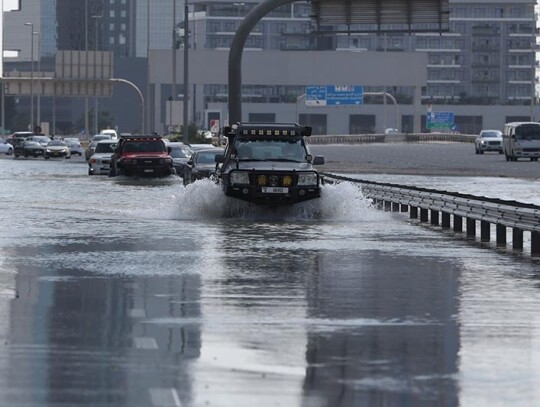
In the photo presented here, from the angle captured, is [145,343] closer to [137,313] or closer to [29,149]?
[137,313]

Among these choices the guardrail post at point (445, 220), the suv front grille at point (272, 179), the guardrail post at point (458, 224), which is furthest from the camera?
the suv front grille at point (272, 179)

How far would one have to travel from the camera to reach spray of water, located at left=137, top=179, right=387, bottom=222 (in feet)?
113

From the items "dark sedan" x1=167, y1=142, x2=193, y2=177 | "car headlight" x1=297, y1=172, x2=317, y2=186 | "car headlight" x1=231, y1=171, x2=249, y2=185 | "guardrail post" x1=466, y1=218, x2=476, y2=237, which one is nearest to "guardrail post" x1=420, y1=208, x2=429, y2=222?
"car headlight" x1=297, y1=172, x2=317, y2=186

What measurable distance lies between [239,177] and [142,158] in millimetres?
27080

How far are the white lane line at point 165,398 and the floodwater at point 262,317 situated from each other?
0.01 metres

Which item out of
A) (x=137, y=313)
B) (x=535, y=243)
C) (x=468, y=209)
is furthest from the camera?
(x=468, y=209)

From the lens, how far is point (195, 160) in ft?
168

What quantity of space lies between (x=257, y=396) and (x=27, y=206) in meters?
29.3

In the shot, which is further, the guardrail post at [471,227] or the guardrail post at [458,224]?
the guardrail post at [458,224]

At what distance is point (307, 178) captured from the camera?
33.8 metres

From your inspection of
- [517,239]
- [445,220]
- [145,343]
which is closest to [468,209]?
[445,220]

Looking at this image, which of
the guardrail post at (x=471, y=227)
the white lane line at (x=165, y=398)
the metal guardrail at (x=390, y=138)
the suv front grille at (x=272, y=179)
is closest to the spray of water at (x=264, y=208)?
the suv front grille at (x=272, y=179)

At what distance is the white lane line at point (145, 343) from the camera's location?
13.7 m

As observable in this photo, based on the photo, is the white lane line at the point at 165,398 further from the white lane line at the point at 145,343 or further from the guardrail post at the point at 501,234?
the guardrail post at the point at 501,234
